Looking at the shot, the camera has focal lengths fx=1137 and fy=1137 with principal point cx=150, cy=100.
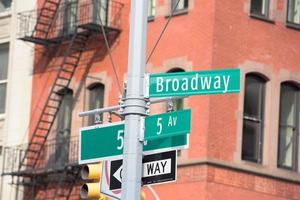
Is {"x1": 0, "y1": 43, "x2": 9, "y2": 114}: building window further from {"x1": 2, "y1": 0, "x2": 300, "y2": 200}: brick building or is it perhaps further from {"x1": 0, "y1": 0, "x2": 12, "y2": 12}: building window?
{"x1": 2, "y1": 0, "x2": 300, "y2": 200}: brick building

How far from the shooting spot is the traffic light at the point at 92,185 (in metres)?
15.9

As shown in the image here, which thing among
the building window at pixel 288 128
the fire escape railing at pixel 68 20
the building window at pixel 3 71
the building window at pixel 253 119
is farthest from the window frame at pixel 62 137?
the building window at pixel 288 128

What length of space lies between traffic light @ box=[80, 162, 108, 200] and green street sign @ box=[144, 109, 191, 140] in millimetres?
1837

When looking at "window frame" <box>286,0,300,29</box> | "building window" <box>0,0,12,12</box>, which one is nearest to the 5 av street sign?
"window frame" <box>286,0,300,29</box>

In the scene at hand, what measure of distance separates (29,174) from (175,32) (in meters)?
6.59

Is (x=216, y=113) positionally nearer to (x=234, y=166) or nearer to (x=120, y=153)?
(x=234, y=166)

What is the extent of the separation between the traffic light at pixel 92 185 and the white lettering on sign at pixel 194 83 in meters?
2.13

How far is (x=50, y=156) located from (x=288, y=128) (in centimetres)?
715

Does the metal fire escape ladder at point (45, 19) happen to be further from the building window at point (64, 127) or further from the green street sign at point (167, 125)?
the green street sign at point (167, 125)

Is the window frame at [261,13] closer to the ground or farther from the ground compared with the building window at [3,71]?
farther from the ground

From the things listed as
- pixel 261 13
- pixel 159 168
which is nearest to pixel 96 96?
pixel 261 13

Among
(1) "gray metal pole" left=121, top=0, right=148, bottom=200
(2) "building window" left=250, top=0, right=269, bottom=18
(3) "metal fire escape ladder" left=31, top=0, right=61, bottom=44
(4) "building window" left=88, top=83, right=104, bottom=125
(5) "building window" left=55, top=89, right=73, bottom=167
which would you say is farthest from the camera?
(3) "metal fire escape ladder" left=31, top=0, right=61, bottom=44

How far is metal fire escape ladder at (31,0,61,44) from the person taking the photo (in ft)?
112

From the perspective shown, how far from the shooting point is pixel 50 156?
33.4m
